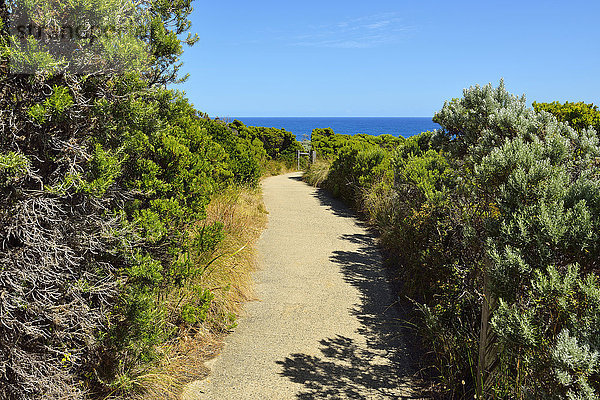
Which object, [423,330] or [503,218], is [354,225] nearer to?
[423,330]

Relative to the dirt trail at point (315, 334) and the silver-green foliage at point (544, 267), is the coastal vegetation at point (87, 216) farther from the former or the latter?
the silver-green foliage at point (544, 267)

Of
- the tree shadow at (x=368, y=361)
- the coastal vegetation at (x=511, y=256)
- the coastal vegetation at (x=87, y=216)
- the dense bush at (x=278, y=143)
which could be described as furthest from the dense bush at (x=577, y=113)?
the dense bush at (x=278, y=143)

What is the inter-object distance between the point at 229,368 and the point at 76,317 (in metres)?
1.57

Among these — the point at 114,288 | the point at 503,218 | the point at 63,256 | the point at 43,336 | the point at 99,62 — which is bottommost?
the point at 43,336

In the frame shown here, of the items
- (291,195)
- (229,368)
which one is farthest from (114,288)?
(291,195)

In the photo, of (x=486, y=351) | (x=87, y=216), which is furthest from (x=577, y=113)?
(x=87, y=216)

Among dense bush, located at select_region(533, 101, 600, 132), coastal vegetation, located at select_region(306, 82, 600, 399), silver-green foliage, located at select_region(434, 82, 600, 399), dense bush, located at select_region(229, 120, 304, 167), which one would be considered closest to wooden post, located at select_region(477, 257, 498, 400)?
coastal vegetation, located at select_region(306, 82, 600, 399)

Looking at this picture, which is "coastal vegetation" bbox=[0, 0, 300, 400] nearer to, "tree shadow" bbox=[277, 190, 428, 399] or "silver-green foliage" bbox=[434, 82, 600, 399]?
"tree shadow" bbox=[277, 190, 428, 399]

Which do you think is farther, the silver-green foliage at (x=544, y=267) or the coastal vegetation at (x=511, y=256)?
→ the coastal vegetation at (x=511, y=256)

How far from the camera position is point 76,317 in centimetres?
259

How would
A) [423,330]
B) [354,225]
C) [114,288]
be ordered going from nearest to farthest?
[114,288], [423,330], [354,225]

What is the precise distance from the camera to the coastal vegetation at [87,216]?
2.31m

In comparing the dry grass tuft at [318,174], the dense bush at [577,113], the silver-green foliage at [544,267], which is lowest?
the dry grass tuft at [318,174]

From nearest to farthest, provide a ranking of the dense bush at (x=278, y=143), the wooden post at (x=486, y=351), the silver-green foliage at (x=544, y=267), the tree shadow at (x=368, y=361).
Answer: the silver-green foliage at (x=544, y=267), the wooden post at (x=486, y=351), the tree shadow at (x=368, y=361), the dense bush at (x=278, y=143)
